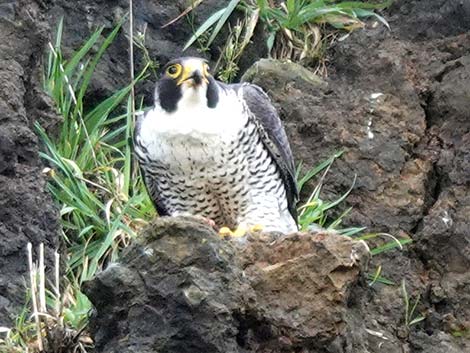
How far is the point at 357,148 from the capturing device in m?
8.50

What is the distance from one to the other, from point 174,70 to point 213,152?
0.41m

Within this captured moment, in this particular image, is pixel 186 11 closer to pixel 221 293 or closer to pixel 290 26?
pixel 290 26

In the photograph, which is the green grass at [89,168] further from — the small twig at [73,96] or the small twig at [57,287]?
the small twig at [57,287]

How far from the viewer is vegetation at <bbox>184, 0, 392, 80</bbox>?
928 cm

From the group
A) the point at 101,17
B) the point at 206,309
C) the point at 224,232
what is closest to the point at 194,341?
the point at 206,309

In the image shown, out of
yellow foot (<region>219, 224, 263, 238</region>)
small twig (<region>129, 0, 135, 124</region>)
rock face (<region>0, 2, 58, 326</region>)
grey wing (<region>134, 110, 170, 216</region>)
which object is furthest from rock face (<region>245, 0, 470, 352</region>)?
rock face (<region>0, 2, 58, 326</region>)

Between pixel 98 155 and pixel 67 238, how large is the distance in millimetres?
639

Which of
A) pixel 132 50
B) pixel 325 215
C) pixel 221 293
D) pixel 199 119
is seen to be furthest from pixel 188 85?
pixel 132 50

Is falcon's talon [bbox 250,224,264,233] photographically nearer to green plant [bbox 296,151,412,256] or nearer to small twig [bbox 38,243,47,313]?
green plant [bbox 296,151,412,256]

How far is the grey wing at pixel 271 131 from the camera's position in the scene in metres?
7.39

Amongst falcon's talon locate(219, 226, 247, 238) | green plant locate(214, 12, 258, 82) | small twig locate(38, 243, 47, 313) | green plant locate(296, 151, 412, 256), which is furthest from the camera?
green plant locate(214, 12, 258, 82)

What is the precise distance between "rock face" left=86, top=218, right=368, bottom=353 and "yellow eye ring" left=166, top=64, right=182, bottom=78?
1.19 metres

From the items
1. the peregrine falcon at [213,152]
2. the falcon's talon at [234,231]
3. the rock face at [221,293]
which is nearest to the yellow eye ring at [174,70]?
the peregrine falcon at [213,152]

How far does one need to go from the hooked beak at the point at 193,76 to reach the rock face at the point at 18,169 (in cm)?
87
